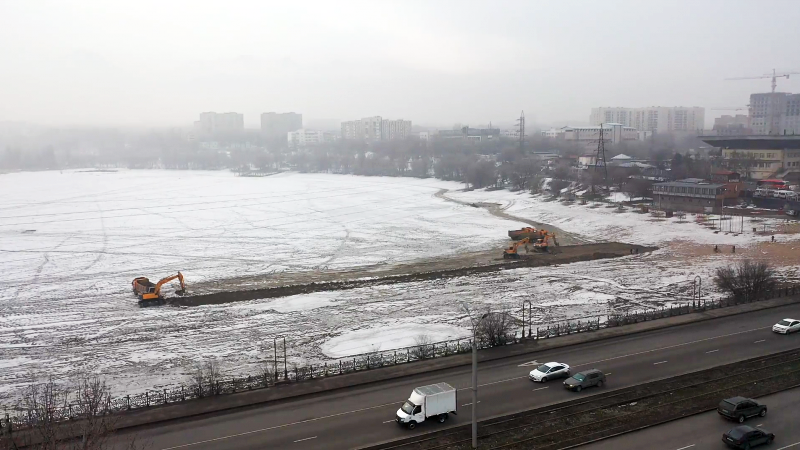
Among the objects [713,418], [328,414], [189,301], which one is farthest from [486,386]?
[189,301]

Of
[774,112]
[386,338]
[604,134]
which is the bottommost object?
[386,338]

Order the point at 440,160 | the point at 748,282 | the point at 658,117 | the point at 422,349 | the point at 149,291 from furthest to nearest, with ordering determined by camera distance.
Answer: the point at 658,117 < the point at 440,160 < the point at 149,291 < the point at 748,282 < the point at 422,349

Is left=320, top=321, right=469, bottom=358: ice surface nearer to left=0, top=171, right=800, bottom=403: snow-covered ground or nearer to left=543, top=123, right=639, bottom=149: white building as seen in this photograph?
left=0, top=171, right=800, bottom=403: snow-covered ground

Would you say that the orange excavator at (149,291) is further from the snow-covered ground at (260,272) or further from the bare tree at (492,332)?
the bare tree at (492,332)

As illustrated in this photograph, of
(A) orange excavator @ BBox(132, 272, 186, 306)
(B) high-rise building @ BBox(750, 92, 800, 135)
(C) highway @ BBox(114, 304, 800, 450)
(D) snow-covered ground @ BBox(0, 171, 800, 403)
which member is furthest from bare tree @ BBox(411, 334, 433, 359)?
(B) high-rise building @ BBox(750, 92, 800, 135)

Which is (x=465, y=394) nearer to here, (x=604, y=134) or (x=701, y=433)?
(x=701, y=433)

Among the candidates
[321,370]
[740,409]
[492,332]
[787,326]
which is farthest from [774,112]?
[321,370]
